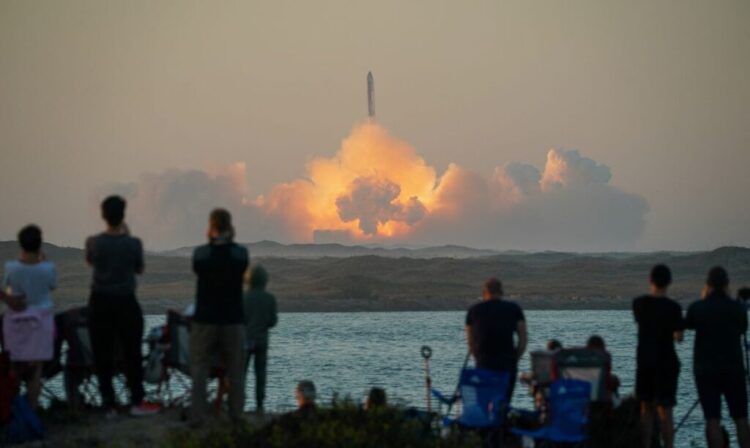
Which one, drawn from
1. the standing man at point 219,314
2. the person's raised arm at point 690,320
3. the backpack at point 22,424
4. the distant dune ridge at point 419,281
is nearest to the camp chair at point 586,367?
the person's raised arm at point 690,320

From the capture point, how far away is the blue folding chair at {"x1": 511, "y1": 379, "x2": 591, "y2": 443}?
1402 centimetres

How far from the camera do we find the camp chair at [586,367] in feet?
49.1

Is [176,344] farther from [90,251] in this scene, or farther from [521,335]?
[521,335]

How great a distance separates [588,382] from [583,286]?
139787 millimetres

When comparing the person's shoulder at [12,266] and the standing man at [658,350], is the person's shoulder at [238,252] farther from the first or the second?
the standing man at [658,350]

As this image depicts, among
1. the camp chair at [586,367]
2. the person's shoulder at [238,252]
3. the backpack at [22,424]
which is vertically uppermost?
the person's shoulder at [238,252]

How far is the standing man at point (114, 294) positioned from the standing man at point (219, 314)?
72 cm

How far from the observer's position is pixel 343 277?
154125mm

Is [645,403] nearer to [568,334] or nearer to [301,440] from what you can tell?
[301,440]

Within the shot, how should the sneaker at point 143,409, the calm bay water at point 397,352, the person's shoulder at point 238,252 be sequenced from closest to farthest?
the person's shoulder at point 238,252, the sneaker at point 143,409, the calm bay water at point 397,352

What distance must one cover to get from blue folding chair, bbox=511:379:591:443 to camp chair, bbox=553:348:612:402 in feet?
2.53

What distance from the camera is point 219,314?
1417cm

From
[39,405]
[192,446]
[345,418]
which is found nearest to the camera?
[192,446]

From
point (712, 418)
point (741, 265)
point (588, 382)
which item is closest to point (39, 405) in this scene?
point (588, 382)
